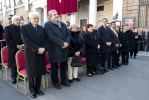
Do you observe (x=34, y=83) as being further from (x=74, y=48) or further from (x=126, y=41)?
(x=126, y=41)

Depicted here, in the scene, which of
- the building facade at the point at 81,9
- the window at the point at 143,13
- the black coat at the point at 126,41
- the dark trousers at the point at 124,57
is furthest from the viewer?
the building facade at the point at 81,9

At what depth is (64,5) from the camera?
15.3 meters

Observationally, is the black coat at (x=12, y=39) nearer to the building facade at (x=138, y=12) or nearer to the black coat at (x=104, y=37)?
the black coat at (x=104, y=37)

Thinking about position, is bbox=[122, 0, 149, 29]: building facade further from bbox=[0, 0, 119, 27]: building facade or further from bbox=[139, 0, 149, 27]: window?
bbox=[0, 0, 119, 27]: building facade

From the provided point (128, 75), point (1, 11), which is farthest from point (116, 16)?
point (1, 11)

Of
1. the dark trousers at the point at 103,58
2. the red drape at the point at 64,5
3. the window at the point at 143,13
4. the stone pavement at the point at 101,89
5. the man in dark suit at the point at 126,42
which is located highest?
the red drape at the point at 64,5

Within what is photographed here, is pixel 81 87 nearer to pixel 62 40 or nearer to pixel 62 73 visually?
pixel 62 73

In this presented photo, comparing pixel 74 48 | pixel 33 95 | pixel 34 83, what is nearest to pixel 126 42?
pixel 74 48

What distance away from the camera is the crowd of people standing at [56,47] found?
365 centimetres

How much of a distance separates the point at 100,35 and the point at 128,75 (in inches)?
65.1

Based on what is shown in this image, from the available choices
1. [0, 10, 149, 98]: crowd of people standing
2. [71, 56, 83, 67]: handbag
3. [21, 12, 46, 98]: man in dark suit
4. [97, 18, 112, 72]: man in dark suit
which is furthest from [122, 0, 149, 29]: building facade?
[21, 12, 46, 98]: man in dark suit

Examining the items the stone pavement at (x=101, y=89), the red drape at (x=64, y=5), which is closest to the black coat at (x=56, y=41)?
the stone pavement at (x=101, y=89)

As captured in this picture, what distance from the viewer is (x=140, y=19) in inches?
470

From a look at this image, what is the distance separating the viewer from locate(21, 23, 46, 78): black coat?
3551 mm
